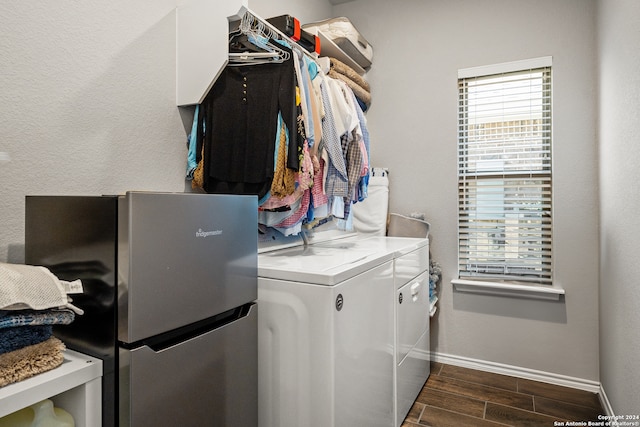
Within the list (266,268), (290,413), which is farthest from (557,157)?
(290,413)

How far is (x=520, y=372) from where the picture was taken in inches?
99.4

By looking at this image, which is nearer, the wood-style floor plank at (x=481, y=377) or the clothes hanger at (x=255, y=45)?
the clothes hanger at (x=255, y=45)

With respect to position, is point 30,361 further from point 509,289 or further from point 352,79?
point 509,289

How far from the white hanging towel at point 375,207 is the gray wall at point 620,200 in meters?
1.31

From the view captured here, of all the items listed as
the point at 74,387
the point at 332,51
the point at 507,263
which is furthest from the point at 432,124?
the point at 74,387

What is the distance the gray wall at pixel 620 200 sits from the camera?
59.4 inches

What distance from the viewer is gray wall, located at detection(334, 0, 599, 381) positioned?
234 centimetres

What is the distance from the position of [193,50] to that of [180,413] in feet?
4.36

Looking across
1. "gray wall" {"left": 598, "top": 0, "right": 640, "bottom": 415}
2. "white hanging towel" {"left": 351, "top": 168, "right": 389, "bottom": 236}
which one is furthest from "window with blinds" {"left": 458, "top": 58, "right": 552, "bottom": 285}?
"white hanging towel" {"left": 351, "top": 168, "right": 389, "bottom": 236}

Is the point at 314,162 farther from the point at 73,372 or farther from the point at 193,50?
the point at 73,372

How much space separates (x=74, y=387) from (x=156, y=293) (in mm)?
261

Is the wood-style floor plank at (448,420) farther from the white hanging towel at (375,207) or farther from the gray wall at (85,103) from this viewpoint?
the gray wall at (85,103)

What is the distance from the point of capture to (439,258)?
2.75 meters

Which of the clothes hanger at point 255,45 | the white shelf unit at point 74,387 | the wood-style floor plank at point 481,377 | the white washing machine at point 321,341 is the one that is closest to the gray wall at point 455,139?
the wood-style floor plank at point 481,377
